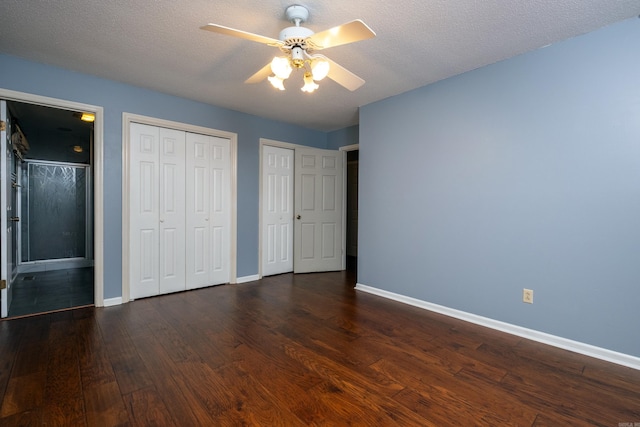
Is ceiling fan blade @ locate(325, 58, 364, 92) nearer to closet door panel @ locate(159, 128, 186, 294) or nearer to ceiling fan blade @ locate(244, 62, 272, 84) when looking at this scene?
ceiling fan blade @ locate(244, 62, 272, 84)

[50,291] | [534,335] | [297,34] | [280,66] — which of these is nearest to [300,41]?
[297,34]

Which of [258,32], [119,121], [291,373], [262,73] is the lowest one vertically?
[291,373]

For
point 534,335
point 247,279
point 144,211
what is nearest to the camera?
point 534,335

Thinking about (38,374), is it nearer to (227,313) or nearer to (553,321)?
(227,313)

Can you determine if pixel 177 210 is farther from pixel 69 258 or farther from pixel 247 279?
pixel 69 258

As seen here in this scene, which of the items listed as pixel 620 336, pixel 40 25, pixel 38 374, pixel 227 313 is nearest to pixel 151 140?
pixel 40 25

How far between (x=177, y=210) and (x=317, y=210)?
2083mm

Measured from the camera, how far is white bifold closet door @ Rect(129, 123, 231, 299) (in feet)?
10.9

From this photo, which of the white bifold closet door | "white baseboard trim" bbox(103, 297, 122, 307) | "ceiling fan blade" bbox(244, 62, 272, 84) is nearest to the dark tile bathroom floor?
"white baseboard trim" bbox(103, 297, 122, 307)

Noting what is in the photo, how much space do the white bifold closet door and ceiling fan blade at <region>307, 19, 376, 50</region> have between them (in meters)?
2.45

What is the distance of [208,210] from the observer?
3863mm

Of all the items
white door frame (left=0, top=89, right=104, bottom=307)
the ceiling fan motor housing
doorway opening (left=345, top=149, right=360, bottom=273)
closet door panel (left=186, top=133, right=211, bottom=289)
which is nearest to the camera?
the ceiling fan motor housing

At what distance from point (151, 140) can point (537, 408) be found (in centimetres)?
411

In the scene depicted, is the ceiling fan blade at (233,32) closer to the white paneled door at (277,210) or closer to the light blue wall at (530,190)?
the light blue wall at (530,190)
